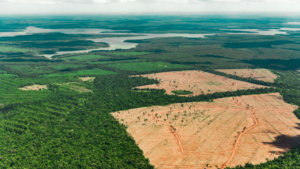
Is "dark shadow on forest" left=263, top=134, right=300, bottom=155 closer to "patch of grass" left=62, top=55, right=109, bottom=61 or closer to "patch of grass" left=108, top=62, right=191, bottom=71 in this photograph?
"patch of grass" left=108, top=62, right=191, bottom=71

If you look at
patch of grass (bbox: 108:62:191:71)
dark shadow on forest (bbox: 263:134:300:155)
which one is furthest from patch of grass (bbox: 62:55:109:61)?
dark shadow on forest (bbox: 263:134:300:155)

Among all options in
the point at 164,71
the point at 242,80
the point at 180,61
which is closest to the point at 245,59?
the point at 180,61

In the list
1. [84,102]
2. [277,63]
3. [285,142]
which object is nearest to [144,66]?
[84,102]

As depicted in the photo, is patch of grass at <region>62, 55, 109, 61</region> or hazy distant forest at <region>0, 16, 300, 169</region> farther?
patch of grass at <region>62, 55, 109, 61</region>

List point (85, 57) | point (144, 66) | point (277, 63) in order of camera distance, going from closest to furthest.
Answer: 1. point (144, 66)
2. point (277, 63)
3. point (85, 57)

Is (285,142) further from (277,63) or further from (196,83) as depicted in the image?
(277,63)

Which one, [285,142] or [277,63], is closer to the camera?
[285,142]
